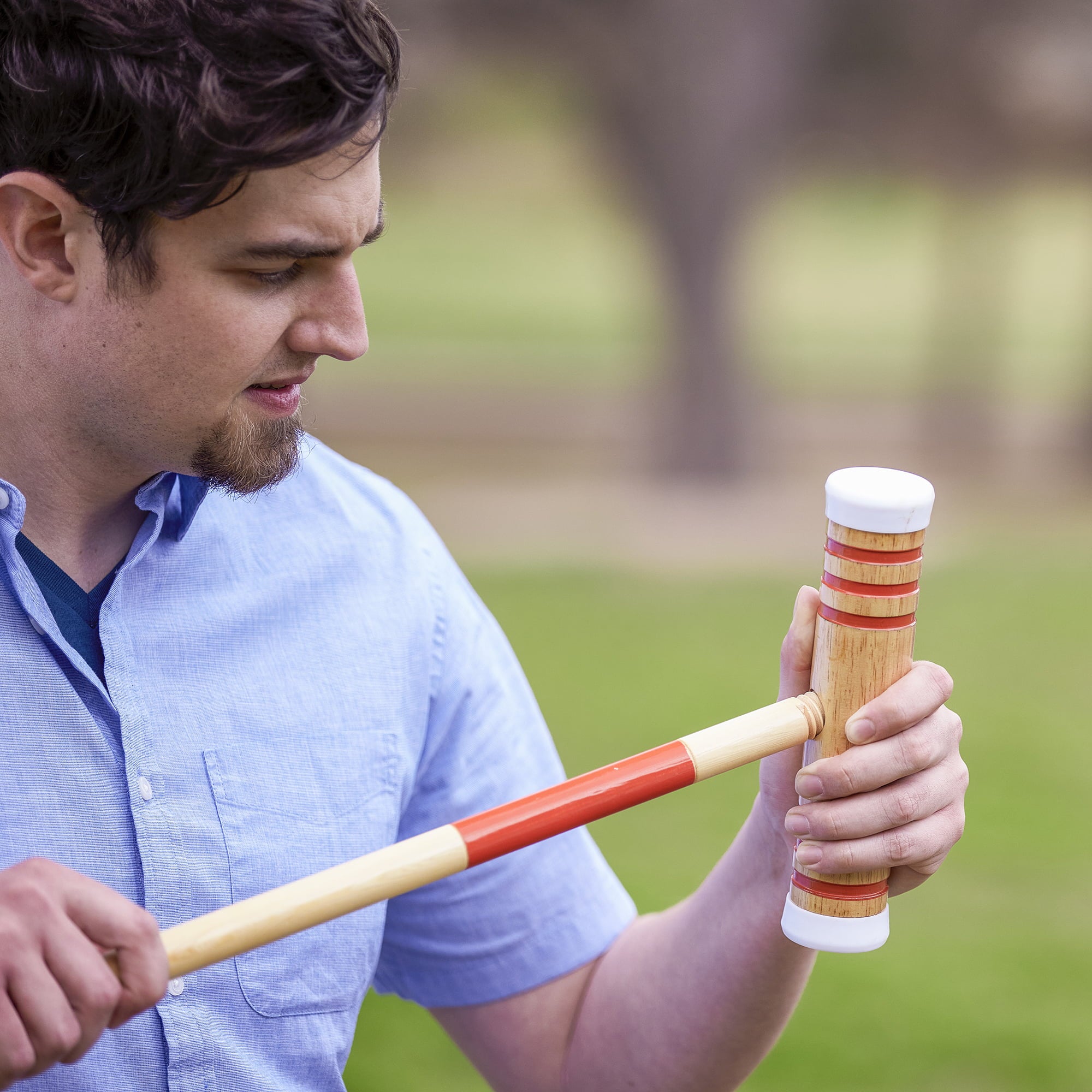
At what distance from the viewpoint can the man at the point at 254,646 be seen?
5.01ft

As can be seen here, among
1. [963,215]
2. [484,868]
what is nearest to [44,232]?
[484,868]

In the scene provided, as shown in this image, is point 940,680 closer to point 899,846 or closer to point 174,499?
point 899,846

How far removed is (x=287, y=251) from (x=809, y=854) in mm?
917

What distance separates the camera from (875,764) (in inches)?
59.7

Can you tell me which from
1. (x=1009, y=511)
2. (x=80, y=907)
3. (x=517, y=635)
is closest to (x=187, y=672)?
(x=80, y=907)

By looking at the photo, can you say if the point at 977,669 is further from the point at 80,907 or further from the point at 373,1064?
the point at 80,907

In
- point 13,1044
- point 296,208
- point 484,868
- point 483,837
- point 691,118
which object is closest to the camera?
point 13,1044

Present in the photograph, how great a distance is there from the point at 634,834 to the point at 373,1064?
1.68 metres

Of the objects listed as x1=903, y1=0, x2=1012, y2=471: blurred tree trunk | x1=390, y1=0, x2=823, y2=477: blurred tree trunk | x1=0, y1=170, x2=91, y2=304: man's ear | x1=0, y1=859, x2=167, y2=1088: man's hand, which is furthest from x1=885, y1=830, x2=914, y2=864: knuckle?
x1=903, y1=0, x2=1012, y2=471: blurred tree trunk

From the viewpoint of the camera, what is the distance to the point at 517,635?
7.36 metres

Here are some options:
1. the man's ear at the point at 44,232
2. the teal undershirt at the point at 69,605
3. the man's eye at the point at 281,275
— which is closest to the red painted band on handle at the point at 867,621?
the man's eye at the point at 281,275

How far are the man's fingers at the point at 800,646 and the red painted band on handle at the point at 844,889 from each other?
0.23m

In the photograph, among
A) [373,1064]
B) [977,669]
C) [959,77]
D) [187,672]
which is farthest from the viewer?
[959,77]

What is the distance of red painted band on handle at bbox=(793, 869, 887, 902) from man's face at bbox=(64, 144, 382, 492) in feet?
2.66
